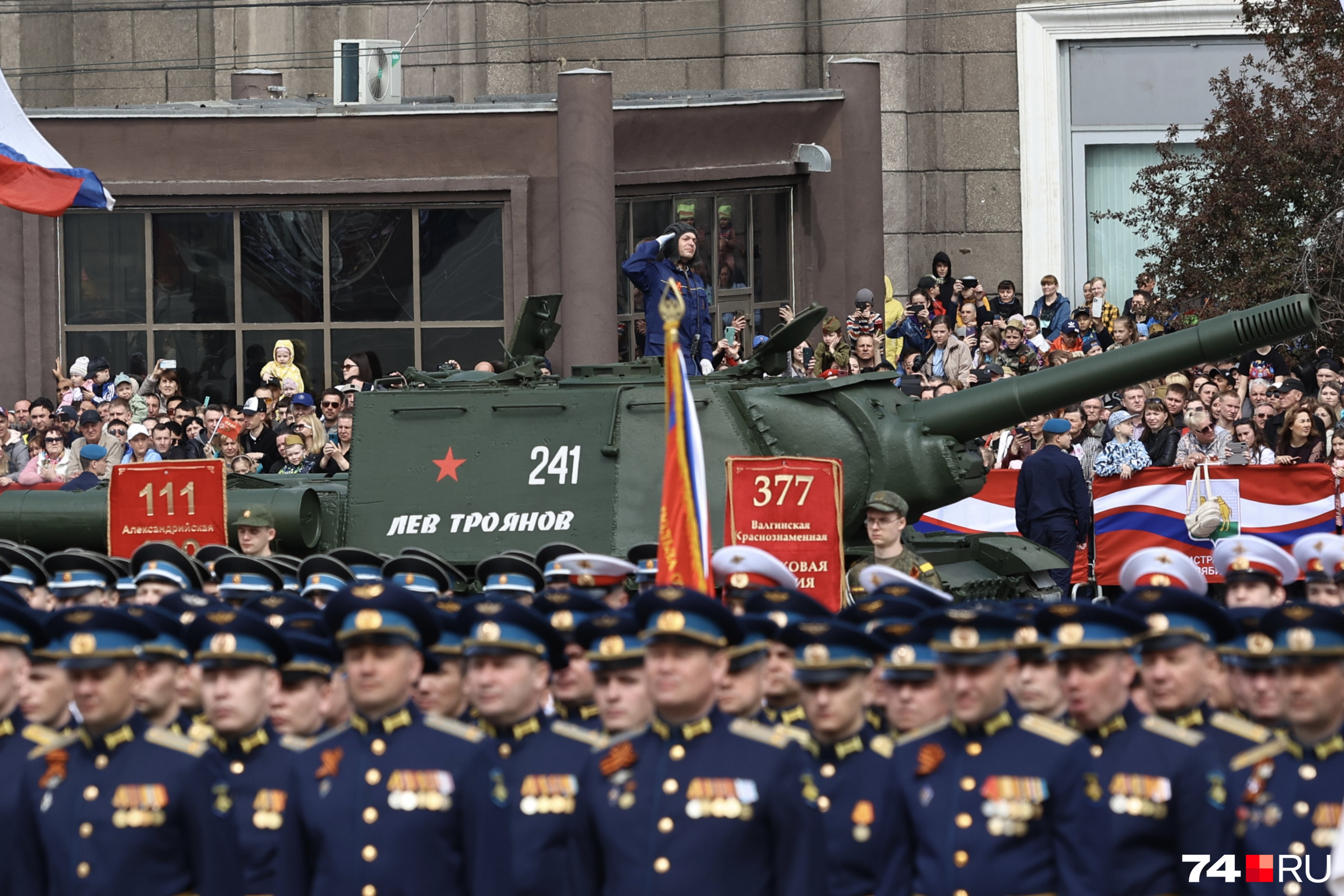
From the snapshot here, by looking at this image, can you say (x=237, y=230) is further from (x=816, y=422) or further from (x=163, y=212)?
(x=816, y=422)

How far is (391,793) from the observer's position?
6734 mm

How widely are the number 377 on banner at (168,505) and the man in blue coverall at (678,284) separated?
3.10m

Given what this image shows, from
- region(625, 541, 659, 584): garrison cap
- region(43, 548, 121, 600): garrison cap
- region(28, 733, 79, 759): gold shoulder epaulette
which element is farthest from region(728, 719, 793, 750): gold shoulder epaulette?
region(43, 548, 121, 600): garrison cap

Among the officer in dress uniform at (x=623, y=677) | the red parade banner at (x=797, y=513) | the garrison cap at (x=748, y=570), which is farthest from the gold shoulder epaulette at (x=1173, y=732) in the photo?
the red parade banner at (x=797, y=513)

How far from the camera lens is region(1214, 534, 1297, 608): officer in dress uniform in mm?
9438

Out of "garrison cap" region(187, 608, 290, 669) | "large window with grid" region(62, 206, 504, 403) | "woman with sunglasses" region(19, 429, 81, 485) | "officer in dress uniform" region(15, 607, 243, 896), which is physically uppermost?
"large window with grid" region(62, 206, 504, 403)

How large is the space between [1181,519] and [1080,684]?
11.0 meters

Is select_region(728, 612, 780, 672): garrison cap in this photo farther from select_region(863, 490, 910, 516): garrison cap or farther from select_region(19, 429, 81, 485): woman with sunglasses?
select_region(19, 429, 81, 485): woman with sunglasses

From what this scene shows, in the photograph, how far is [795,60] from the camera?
2961 cm

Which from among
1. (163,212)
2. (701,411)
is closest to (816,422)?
(701,411)

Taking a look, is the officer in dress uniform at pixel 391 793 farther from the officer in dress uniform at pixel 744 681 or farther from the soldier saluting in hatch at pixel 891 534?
the soldier saluting in hatch at pixel 891 534

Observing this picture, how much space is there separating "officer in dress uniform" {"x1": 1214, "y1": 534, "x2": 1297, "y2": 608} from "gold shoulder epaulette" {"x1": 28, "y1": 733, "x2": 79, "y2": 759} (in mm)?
4939

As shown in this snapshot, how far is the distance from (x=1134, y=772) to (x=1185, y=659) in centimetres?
60

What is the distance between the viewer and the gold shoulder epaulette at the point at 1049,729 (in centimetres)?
664
